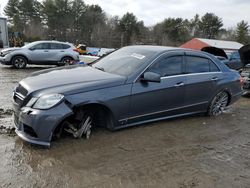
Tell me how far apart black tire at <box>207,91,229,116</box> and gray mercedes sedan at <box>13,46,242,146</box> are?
0.03 metres

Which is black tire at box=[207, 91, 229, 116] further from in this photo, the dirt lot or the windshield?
the windshield

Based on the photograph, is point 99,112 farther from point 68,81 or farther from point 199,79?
point 199,79

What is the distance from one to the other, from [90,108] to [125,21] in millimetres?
58343

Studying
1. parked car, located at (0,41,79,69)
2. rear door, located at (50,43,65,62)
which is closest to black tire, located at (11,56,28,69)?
parked car, located at (0,41,79,69)

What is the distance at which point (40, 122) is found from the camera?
10.8 feet

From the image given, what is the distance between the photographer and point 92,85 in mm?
3740

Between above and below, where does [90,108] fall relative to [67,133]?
above

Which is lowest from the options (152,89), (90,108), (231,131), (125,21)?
(231,131)

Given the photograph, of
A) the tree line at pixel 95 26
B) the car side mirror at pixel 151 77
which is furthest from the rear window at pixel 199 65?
the tree line at pixel 95 26

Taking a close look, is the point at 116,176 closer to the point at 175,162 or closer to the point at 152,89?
the point at 175,162

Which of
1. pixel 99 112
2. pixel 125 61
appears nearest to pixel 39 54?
pixel 125 61

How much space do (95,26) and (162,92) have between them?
173 ft

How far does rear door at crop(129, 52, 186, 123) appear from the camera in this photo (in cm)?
418

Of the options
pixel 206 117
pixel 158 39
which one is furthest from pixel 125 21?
pixel 206 117
